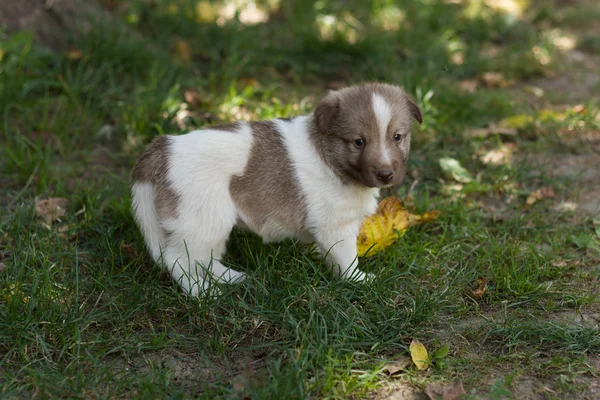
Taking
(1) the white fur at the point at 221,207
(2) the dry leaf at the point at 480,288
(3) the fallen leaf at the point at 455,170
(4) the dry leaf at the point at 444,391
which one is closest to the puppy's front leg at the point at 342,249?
(1) the white fur at the point at 221,207

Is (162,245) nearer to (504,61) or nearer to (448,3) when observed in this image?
(504,61)

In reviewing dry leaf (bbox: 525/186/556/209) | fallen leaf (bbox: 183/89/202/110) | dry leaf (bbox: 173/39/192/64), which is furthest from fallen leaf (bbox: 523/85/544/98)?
dry leaf (bbox: 173/39/192/64)

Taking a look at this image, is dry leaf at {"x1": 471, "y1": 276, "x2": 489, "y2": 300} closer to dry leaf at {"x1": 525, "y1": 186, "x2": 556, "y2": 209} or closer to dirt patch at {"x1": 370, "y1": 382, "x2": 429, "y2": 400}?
dirt patch at {"x1": 370, "y1": 382, "x2": 429, "y2": 400}

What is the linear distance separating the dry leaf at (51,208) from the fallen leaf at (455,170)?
3.01 m

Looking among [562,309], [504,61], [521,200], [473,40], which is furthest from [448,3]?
[562,309]

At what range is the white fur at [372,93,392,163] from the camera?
12.8 feet

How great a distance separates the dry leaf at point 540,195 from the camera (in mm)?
5238

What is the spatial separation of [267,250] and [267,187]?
580 mm

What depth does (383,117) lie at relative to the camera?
12.8ft

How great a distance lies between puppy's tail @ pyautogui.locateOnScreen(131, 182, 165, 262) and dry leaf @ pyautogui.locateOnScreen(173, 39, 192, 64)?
3274 mm

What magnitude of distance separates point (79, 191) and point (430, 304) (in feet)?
9.27

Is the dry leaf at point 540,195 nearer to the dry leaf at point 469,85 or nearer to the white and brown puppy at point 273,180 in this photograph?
the white and brown puppy at point 273,180

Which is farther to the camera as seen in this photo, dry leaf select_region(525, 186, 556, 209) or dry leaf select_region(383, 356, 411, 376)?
dry leaf select_region(525, 186, 556, 209)

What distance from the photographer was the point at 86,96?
6.22 metres
